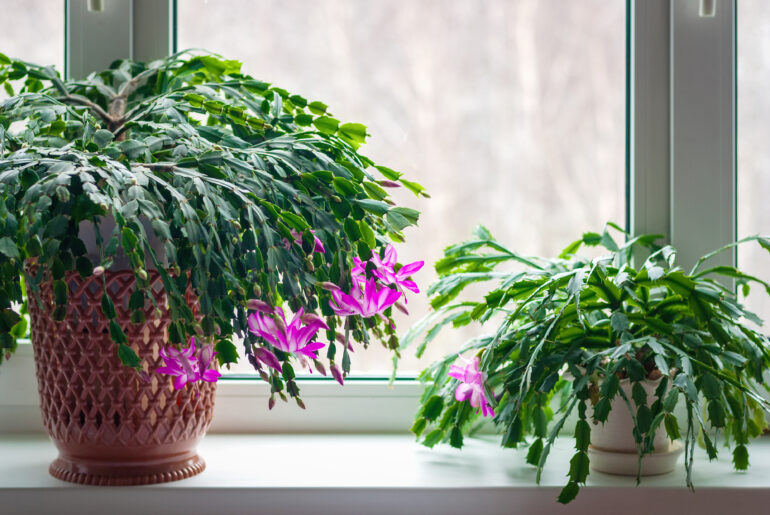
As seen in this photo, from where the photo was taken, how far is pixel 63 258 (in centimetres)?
67

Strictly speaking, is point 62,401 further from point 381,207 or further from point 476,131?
point 476,131

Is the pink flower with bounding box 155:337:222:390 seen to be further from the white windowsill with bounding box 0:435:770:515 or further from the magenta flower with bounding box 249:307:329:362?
the white windowsill with bounding box 0:435:770:515

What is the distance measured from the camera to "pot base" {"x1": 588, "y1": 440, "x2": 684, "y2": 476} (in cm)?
100

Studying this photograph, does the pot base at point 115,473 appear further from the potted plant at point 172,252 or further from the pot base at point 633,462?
the pot base at point 633,462

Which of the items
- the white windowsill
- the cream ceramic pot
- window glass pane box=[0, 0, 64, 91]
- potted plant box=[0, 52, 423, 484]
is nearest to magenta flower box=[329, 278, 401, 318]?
potted plant box=[0, 52, 423, 484]

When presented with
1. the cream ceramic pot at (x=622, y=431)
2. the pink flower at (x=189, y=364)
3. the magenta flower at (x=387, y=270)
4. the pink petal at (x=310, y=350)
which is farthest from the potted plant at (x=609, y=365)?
the pink flower at (x=189, y=364)

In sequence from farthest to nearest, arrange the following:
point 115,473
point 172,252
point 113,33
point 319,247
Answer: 1. point 113,33
2. point 115,473
3. point 319,247
4. point 172,252

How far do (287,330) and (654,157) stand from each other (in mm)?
857

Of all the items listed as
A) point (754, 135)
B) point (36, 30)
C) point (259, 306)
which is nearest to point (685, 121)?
point (754, 135)

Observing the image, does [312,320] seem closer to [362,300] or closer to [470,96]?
[362,300]

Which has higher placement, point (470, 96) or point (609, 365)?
point (470, 96)

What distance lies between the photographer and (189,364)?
772 mm

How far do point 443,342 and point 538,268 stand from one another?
0.85ft

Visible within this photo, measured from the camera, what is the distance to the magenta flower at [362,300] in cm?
79
